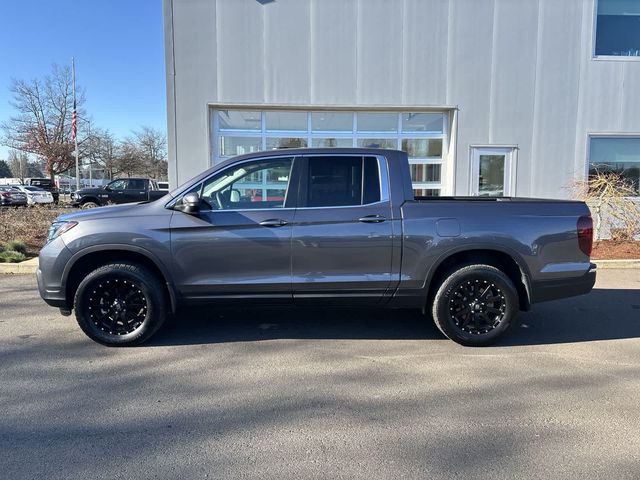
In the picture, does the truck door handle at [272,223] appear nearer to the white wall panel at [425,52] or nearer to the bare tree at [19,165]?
the white wall panel at [425,52]

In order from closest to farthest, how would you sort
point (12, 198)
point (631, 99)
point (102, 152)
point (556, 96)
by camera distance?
1. point (556, 96)
2. point (631, 99)
3. point (12, 198)
4. point (102, 152)

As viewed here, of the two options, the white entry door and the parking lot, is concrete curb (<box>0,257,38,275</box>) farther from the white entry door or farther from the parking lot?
the white entry door

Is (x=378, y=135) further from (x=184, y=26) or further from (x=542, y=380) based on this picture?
(x=542, y=380)

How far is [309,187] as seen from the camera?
459 cm

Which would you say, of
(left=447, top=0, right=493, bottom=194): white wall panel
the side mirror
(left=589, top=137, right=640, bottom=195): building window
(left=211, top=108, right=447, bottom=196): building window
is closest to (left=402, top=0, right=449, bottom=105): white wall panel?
(left=447, top=0, right=493, bottom=194): white wall panel

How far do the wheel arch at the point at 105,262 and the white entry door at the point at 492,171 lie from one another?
857cm

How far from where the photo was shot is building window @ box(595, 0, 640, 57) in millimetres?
11148

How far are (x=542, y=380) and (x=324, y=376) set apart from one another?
1.83 m

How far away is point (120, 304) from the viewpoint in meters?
4.58

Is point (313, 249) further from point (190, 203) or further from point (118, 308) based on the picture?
point (118, 308)

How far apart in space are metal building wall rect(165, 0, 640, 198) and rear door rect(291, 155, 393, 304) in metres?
6.71

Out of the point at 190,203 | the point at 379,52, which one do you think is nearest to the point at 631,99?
the point at 379,52

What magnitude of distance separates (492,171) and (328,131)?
13.5ft

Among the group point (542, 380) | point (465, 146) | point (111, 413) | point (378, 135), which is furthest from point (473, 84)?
point (111, 413)
